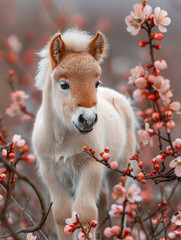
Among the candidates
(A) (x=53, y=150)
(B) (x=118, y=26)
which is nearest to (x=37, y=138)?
(A) (x=53, y=150)

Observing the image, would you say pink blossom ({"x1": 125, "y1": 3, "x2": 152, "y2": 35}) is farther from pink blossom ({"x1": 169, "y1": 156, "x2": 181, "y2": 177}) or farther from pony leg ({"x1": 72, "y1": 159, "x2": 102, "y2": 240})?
pony leg ({"x1": 72, "y1": 159, "x2": 102, "y2": 240})

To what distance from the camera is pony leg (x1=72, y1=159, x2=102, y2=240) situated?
296cm

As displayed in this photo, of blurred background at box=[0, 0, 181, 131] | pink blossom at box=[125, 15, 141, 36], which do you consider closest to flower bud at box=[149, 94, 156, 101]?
pink blossom at box=[125, 15, 141, 36]

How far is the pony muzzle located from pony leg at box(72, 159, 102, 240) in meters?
0.54

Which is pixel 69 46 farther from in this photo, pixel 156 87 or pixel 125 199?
pixel 125 199

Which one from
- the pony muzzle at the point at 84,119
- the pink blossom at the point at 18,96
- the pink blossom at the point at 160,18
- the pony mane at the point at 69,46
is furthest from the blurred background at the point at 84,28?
the pink blossom at the point at 160,18

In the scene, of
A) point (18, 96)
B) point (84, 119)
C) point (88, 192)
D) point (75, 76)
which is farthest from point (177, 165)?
point (18, 96)

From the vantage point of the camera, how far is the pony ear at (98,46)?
10.0 feet

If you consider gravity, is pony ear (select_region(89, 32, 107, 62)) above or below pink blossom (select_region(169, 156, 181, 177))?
above

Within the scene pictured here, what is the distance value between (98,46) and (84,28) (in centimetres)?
361

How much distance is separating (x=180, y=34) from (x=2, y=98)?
591 cm

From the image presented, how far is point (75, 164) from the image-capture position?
3076mm

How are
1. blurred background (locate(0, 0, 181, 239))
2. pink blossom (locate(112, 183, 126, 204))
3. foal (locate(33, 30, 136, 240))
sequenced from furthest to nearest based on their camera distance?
blurred background (locate(0, 0, 181, 239)) < foal (locate(33, 30, 136, 240)) < pink blossom (locate(112, 183, 126, 204))

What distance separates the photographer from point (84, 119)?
2543 millimetres
